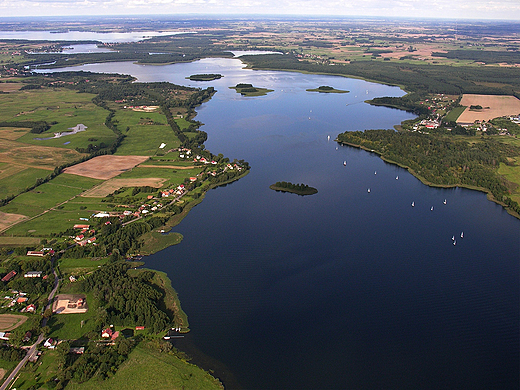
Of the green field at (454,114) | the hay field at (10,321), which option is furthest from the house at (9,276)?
the green field at (454,114)

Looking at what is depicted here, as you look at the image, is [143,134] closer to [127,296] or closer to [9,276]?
[9,276]

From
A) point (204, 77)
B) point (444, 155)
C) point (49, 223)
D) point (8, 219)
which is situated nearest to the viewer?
point (49, 223)

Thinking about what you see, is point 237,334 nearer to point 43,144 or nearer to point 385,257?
point 385,257

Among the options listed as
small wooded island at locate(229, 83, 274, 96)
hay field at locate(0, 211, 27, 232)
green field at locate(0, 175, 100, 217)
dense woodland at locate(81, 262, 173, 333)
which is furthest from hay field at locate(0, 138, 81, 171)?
small wooded island at locate(229, 83, 274, 96)

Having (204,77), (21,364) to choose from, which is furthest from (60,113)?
(21,364)

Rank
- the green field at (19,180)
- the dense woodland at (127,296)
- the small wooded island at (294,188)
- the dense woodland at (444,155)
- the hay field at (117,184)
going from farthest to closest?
the dense woodland at (444,155), the green field at (19,180), the small wooded island at (294,188), the hay field at (117,184), the dense woodland at (127,296)

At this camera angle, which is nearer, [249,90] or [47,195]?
[47,195]

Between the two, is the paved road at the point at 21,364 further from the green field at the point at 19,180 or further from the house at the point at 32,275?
the green field at the point at 19,180
